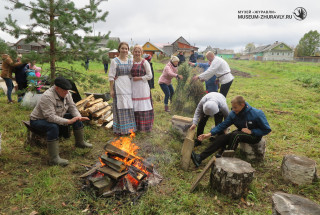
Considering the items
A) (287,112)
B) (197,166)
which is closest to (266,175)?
(197,166)

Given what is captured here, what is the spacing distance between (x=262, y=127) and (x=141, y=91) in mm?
2881

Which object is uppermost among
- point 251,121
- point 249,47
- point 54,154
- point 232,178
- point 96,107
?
point 249,47

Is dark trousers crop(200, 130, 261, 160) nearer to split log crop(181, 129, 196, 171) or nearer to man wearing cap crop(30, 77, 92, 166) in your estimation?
split log crop(181, 129, 196, 171)

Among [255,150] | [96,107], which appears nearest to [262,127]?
[255,150]

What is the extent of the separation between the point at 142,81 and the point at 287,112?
19.7ft

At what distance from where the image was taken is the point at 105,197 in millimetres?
2982

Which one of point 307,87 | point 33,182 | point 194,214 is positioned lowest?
point 194,214

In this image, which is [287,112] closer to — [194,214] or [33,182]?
[194,214]

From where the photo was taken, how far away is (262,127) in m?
3.68

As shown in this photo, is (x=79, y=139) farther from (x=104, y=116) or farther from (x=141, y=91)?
(x=141, y=91)

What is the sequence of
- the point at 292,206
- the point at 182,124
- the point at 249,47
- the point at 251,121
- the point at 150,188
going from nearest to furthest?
the point at 292,206, the point at 150,188, the point at 251,121, the point at 182,124, the point at 249,47

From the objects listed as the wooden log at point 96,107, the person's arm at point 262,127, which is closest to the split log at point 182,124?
the person's arm at point 262,127

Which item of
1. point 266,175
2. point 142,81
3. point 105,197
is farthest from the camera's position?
point 142,81

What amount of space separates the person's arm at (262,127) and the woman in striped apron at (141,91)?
8.54ft
